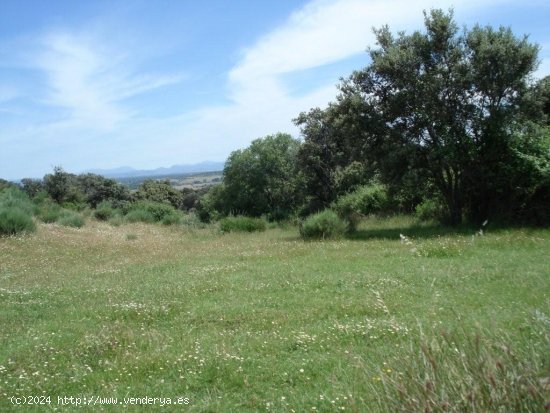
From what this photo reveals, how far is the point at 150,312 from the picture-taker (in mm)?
7730

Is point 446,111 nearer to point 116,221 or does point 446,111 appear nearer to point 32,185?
point 116,221

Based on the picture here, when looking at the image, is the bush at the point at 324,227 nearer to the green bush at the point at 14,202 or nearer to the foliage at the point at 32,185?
the green bush at the point at 14,202

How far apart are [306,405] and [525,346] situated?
208 cm

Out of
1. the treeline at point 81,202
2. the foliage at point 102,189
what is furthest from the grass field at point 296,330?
the foliage at point 102,189

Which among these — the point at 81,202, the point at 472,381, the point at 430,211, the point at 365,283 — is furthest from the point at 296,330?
the point at 81,202

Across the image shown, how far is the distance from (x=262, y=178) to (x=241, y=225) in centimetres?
1575

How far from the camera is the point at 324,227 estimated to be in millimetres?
18984

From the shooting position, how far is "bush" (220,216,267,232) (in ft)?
84.3

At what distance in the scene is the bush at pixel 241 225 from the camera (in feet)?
84.3

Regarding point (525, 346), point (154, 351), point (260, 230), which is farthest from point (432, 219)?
point (525, 346)

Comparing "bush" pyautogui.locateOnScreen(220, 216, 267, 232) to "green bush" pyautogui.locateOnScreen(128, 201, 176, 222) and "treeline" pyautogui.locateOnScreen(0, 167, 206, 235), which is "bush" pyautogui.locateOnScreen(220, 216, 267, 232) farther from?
"green bush" pyautogui.locateOnScreen(128, 201, 176, 222)

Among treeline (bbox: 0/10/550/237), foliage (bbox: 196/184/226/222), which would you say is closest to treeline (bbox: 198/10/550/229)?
treeline (bbox: 0/10/550/237)

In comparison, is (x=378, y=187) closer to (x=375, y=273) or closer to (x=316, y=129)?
(x=316, y=129)

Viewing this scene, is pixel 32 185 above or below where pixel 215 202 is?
above
